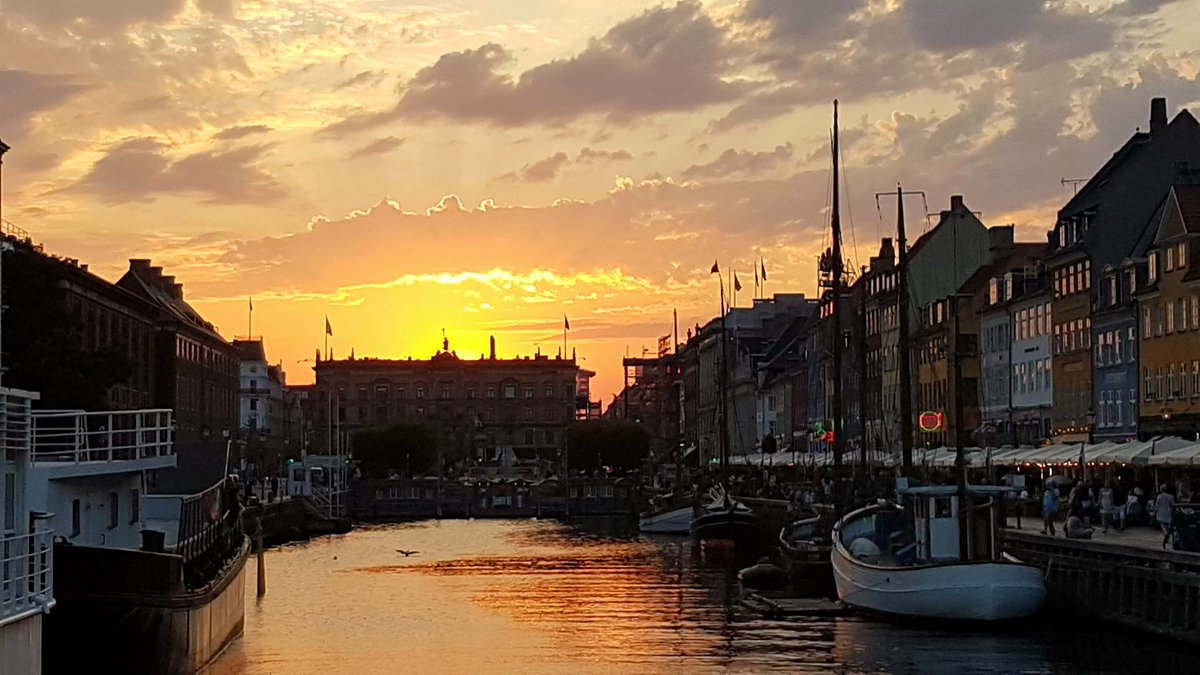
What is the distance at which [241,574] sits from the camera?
193 feet

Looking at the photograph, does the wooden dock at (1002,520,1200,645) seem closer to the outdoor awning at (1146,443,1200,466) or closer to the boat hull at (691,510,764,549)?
the outdoor awning at (1146,443,1200,466)

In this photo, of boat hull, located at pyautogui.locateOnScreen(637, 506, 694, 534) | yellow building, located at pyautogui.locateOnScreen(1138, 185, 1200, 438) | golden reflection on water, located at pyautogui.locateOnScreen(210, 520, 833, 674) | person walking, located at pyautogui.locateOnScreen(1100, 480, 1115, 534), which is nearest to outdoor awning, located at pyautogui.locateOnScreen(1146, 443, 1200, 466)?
person walking, located at pyautogui.locateOnScreen(1100, 480, 1115, 534)

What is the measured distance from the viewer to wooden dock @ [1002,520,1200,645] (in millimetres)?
45750

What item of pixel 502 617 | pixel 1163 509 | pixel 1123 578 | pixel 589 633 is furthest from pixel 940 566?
pixel 502 617

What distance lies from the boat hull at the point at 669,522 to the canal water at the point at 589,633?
32681 mm

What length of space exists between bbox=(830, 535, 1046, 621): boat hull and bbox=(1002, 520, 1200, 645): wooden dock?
170 centimetres

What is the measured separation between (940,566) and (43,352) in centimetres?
3387

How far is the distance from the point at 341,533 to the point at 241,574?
7809 cm

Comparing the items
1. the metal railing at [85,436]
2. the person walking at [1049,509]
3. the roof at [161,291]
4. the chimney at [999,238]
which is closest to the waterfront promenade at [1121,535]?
the person walking at [1049,509]

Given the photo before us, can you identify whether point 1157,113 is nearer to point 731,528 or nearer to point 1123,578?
point 731,528

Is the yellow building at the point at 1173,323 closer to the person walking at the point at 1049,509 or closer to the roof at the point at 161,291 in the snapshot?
the person walking at the point at 1049,509

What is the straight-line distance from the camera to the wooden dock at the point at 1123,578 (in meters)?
45.8

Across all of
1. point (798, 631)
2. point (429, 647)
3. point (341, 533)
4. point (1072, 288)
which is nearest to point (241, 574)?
point (429, 647)

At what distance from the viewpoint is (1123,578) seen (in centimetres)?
5041
